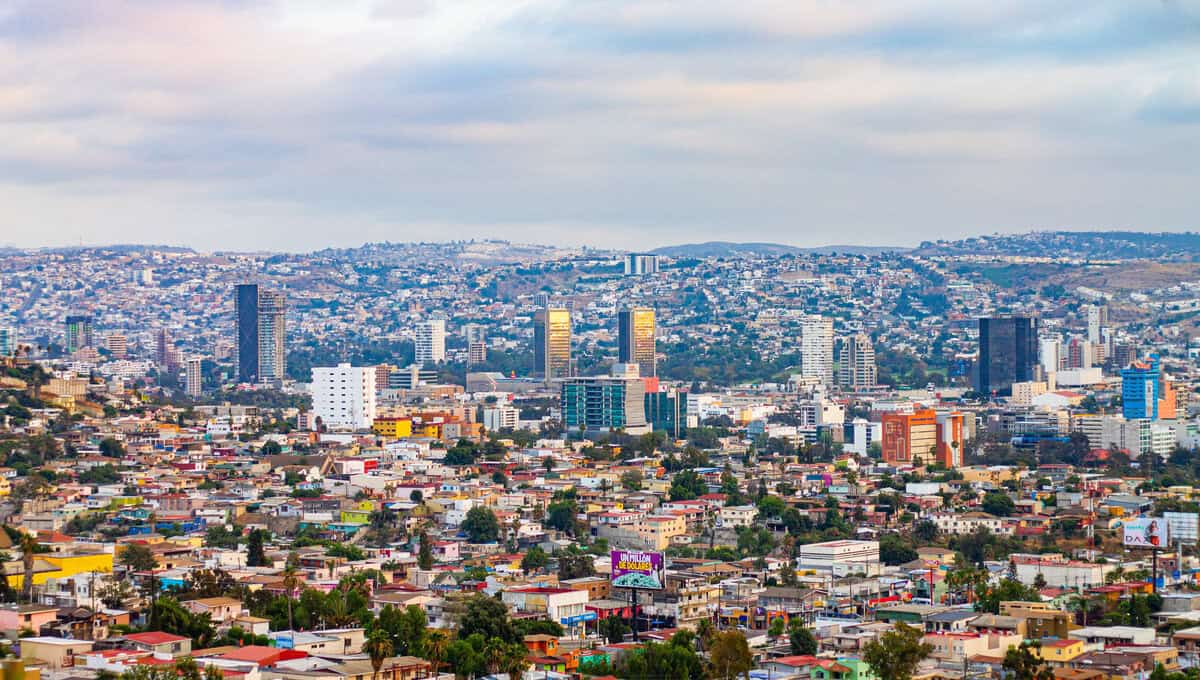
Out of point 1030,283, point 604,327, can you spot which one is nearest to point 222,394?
point 604,327

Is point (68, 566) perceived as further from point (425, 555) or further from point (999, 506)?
point (999, 506)

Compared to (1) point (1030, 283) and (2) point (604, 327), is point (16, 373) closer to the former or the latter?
(2) point (604, 327)

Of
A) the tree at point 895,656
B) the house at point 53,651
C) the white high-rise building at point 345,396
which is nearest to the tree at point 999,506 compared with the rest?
the tree at point 895,656

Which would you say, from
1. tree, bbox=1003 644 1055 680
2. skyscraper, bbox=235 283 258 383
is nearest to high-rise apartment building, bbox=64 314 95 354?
skyscraper, bbox=235 283 258 383

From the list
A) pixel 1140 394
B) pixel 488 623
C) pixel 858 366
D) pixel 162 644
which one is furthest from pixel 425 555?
pixel 858 366

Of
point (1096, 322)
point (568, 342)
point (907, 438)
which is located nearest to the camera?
point (907, 438)

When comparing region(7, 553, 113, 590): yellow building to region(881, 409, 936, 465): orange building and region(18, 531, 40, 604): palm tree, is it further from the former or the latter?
region(881, 409, 936, 465): orange building
